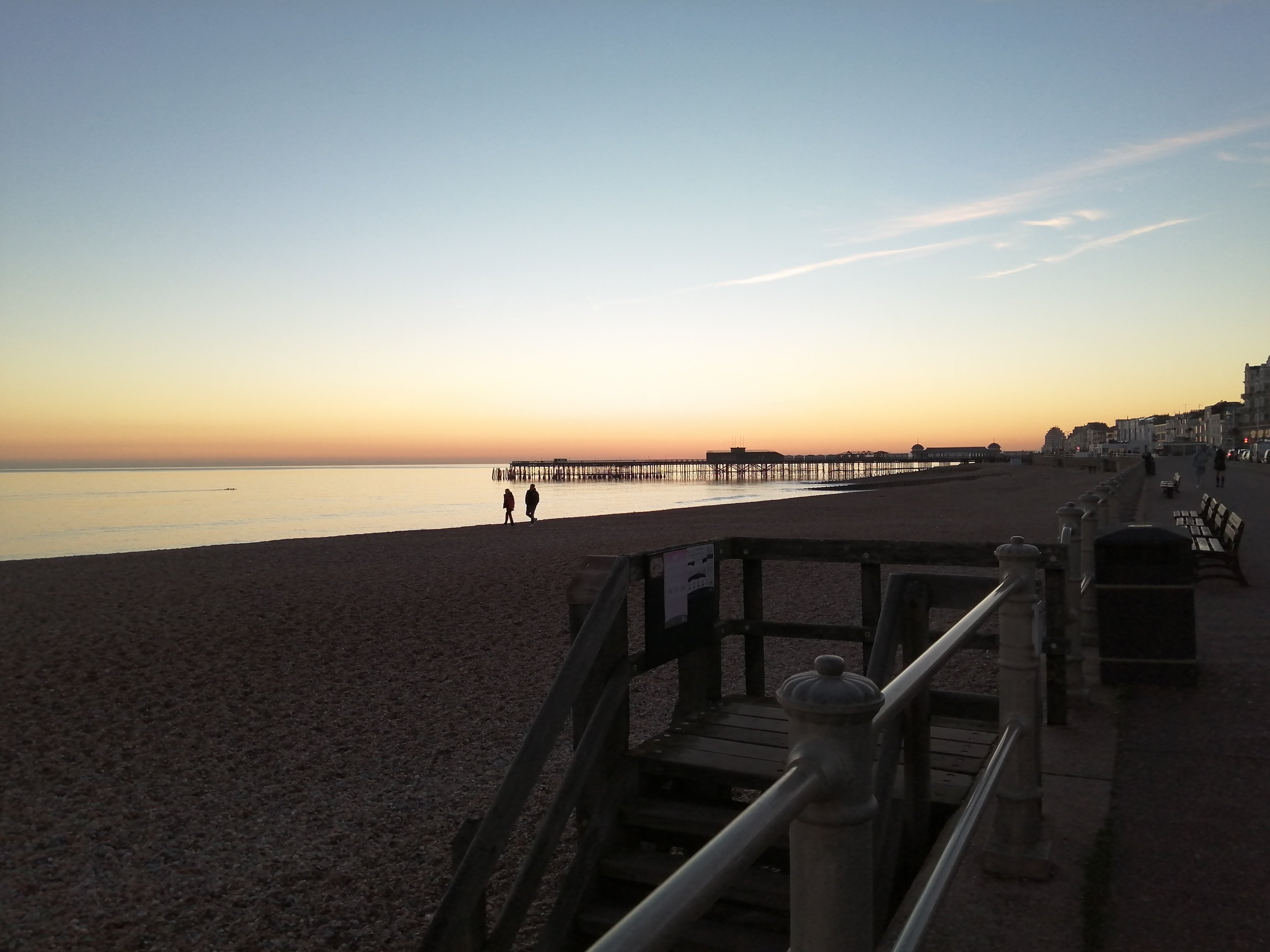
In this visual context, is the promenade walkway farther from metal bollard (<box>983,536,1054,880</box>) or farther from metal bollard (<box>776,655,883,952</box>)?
metal bollard (<box>776,655,883,952</box>)

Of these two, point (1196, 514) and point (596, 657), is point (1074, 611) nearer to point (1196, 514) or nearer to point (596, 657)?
point (596, 657)

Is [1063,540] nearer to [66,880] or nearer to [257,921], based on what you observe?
[257,921]

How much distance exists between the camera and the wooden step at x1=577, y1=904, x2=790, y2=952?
4102 millimetres

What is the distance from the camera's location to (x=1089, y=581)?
28.2ft

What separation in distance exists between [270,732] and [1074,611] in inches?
271

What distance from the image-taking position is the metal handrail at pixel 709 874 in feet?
3.50

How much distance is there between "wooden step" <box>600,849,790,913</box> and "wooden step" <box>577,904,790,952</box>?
0.11 meters

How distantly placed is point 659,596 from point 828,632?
1.25m

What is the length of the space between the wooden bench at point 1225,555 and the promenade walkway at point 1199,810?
8.79ft

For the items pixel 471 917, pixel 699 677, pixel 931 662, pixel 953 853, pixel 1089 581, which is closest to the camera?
pixel 931 662

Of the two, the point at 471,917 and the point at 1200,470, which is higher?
the point at 1200,470

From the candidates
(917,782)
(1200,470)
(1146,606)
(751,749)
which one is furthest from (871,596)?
(1200,470)

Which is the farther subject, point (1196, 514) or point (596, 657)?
point (1196, 514)

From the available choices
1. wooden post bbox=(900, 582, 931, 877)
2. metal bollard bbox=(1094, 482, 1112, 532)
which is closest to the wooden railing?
wooden post bbox=(900, 582, 931, 877)
